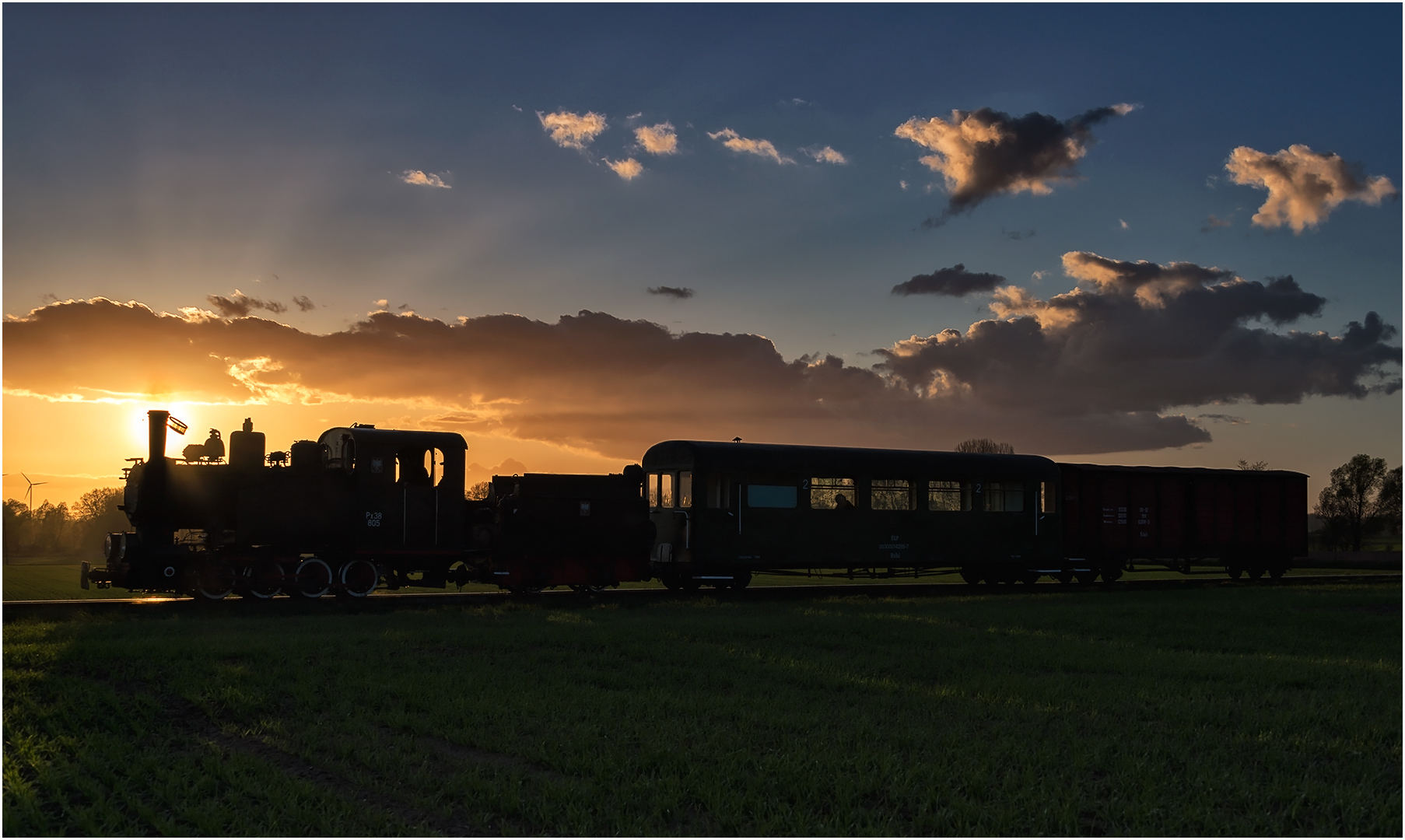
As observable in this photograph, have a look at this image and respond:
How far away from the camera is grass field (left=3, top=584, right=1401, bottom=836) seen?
6.45m

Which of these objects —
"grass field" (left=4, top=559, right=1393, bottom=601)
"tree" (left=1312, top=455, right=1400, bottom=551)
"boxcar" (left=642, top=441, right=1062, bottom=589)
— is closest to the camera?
"boxcar" (left=642, top=441, right=1062, bottom=589)

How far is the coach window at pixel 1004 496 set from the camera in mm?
24359

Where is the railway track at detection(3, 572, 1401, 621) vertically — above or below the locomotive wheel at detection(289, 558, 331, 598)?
below

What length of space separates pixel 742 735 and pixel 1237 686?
5921 mm

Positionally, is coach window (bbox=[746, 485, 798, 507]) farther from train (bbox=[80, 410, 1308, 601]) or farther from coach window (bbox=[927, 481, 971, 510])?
coach window (bbox=[927, 481, 971, 510])

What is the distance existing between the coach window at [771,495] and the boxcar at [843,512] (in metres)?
0.02

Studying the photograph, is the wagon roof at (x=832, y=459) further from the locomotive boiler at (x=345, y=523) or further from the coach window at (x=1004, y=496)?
the locomotive boiler at (x=345, y=523)

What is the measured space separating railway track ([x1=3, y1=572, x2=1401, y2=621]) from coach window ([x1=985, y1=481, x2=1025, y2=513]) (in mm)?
2042

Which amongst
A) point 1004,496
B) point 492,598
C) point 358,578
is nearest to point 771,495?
point 492,598

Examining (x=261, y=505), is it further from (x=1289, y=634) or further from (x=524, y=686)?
(x=1289, y=634)

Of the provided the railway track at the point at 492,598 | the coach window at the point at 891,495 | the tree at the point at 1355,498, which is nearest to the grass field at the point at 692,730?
the railway track at the point at 492,598

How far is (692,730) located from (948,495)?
659 inches

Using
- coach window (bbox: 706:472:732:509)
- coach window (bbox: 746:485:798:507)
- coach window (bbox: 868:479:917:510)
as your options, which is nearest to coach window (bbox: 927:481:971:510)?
coach window (bbox: 868:479:917:510)

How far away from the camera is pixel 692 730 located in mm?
8336
